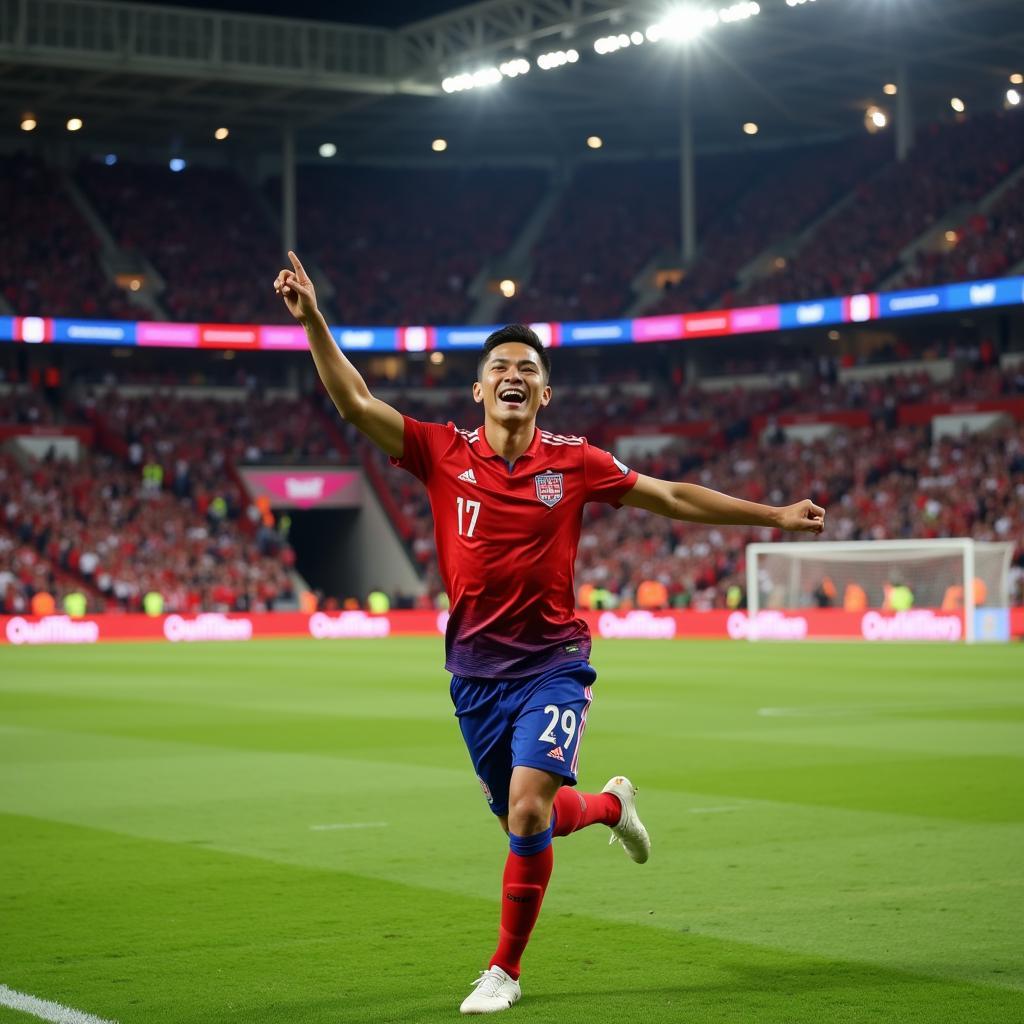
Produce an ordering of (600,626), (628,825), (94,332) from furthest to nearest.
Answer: (94,332) < (600,626) < (628,825)

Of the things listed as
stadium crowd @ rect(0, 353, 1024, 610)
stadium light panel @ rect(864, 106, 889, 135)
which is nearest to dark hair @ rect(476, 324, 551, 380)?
stadium crowd @ rect(0, 353, 1024, 610)

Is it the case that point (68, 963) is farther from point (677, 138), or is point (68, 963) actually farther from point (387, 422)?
point (677, 138)

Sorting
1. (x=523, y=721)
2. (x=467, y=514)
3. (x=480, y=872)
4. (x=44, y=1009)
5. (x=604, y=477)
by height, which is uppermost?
(x=604, y=477)

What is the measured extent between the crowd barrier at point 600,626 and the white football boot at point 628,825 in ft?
98.6

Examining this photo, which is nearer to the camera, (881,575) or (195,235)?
(881,575)

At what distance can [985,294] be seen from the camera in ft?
161

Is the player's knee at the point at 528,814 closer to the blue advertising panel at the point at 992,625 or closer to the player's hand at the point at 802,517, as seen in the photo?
the player's hand at the point at 802,517

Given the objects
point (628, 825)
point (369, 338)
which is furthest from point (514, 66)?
point (628, 825)

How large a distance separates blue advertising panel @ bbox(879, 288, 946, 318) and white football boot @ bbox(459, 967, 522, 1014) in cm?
4673

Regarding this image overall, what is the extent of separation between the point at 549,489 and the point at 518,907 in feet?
5.24

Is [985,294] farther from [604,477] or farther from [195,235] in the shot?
[604,477]

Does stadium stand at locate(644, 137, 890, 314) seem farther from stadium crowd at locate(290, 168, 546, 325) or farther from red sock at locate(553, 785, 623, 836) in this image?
red sock at locate(553, 785, 623, 836)

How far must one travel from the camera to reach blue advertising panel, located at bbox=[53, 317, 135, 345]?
5525 cm

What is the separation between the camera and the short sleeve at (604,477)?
6766mm
